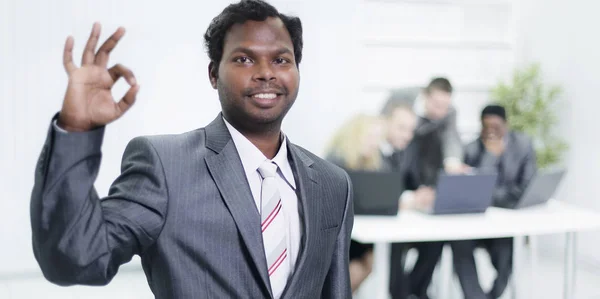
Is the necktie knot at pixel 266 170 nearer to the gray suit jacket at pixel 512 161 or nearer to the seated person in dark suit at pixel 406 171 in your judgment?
the seated person in dark suit at pixel 406 171

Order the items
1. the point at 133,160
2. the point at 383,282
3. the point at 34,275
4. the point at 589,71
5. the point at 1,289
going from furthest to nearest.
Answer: the point at 589,71 < the point at 34,275 < the point at 1,289 < the point at 383,282 < the point at 133,160

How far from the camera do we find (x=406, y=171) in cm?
393

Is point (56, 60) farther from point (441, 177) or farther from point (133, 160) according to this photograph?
point (133, 160)

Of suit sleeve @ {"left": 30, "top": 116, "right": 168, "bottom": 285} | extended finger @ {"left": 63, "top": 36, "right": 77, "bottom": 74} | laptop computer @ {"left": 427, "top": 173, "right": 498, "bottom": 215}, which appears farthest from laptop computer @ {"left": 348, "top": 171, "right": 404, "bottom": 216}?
extended finger @ {"left": 63, "top": 36, "right": 77, "bottom": 74}

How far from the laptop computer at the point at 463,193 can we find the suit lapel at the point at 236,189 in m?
2.17

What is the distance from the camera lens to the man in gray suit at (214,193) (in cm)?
81

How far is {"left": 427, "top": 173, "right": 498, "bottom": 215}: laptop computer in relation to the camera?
10.4 feet

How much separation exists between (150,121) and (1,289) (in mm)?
1444

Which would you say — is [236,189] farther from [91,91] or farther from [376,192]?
[376,192]

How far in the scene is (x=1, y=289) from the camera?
4148 mm

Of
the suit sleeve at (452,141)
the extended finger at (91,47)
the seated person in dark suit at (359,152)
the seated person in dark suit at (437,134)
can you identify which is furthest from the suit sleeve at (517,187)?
the extended finger at (91,47)

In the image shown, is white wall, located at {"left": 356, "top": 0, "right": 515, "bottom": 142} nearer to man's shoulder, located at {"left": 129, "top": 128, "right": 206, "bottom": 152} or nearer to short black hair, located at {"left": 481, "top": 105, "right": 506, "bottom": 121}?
short black hair, located at {"left": 481, "top": 105, "right": 506, "bottom": 121}

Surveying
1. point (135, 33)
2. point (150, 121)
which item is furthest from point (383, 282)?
point (135, 33)

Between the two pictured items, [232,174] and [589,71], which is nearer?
[232,174]
